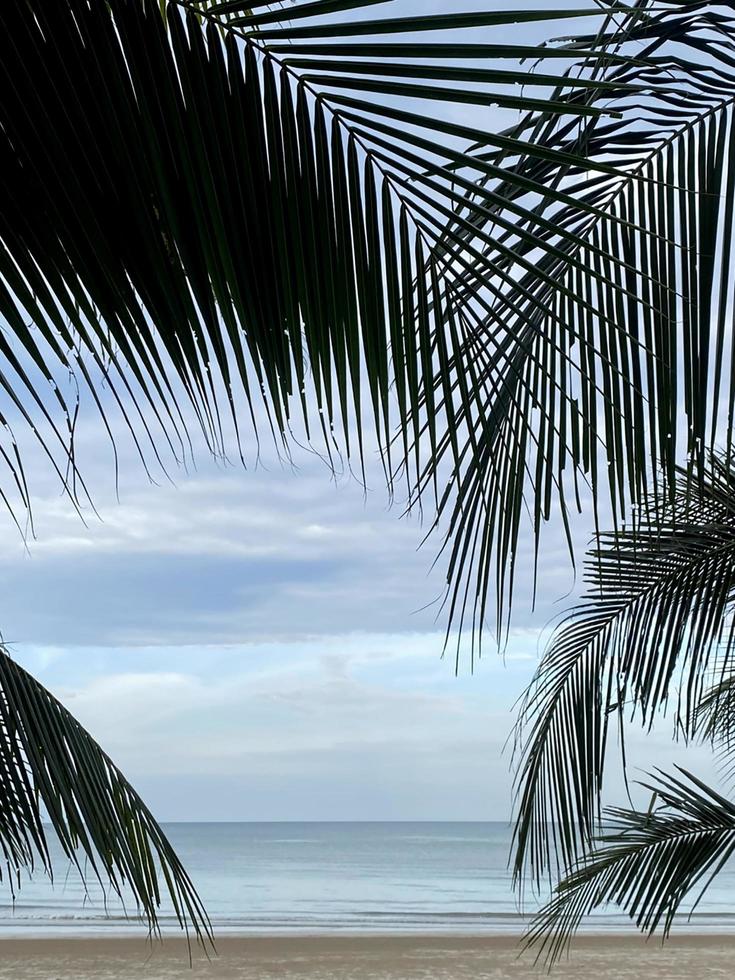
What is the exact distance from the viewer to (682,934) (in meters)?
18.4

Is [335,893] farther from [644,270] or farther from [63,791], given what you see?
[644,270]

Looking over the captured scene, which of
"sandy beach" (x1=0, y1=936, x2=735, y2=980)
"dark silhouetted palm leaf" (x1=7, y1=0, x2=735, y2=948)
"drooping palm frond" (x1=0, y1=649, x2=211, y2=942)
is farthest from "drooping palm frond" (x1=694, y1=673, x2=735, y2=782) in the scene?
"sandy beach" (x1=0, y1=936, x2=735, y2=980)

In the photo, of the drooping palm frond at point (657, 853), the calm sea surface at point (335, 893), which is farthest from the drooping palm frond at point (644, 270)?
the calm sea surface at point (335, 893)

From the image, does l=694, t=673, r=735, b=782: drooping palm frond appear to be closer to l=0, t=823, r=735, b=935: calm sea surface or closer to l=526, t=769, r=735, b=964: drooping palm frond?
l=526, t=769, r=735, b=964: drooping palm frond

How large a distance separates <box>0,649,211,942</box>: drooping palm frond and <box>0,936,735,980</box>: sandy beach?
1013cm

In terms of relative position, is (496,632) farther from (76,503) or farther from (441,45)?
(441,45)

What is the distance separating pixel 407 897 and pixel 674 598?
26.4 m

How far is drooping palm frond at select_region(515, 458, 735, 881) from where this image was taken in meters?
3.13

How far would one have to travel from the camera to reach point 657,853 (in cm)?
371

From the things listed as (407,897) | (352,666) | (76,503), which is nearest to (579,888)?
(76,503)

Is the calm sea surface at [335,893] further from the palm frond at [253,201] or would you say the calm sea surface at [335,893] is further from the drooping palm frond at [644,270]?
the palm frond at [253,201]

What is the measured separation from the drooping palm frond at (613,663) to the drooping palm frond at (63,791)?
44.2 inches

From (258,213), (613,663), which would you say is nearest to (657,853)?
(613,663)

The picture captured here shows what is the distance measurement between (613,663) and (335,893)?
2829 centimetres
